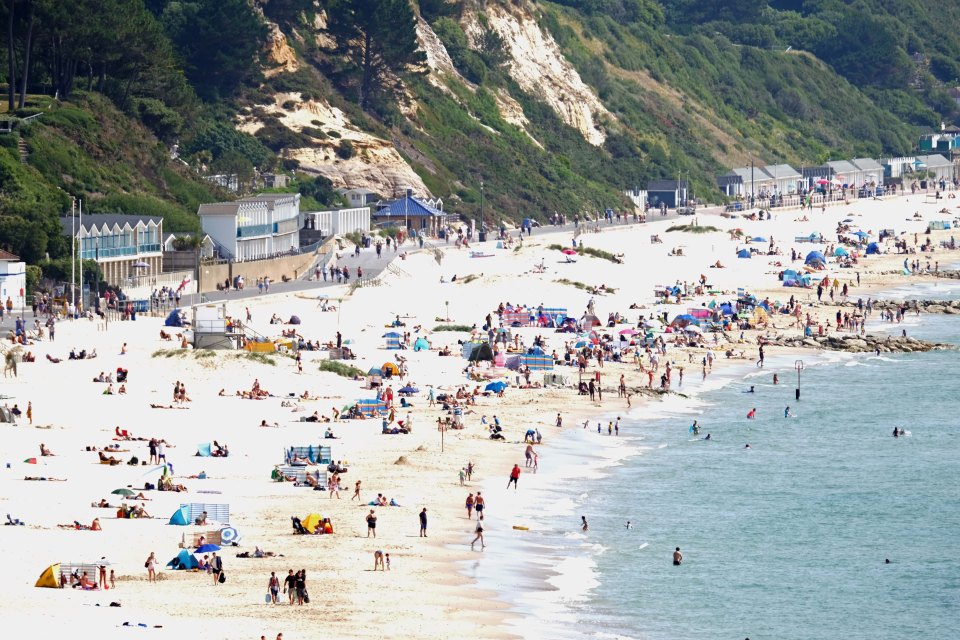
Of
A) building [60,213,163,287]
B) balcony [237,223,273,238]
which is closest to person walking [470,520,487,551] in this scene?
building [60,213,163,287]

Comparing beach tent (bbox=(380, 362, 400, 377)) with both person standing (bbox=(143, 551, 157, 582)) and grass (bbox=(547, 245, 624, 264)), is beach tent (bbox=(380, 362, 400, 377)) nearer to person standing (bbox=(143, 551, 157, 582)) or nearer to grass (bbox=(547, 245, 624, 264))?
person standing (bbox=(143, 551, 157, 582))

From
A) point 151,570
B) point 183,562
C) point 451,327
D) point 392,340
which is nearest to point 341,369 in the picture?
point 392,340

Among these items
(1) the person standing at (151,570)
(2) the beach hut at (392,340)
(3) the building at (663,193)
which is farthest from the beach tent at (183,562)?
(3) the building at (663,193)

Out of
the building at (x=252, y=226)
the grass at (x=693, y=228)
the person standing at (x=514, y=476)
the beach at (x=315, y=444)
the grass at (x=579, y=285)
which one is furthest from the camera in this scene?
the grass at (x=693, y=228)

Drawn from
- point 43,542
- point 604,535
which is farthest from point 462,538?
point 43,542

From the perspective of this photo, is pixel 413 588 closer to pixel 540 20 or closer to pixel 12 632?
pixel 12 632

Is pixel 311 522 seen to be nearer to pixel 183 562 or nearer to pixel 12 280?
pixel 183 562

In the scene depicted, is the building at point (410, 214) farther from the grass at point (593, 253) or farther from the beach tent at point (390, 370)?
the beach tent at point (390, 370)
